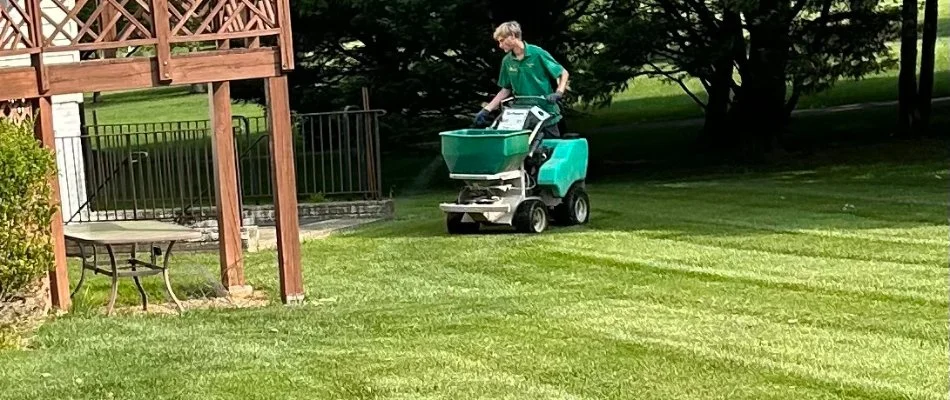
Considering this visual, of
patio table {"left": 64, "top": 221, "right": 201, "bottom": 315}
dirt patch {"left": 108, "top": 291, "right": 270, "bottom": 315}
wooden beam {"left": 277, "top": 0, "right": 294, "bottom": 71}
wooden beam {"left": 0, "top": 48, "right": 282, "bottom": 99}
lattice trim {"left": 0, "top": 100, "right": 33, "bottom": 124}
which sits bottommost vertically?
dirt patch {"left": 108, "top": 291, "right": 270, "bottom": 315}

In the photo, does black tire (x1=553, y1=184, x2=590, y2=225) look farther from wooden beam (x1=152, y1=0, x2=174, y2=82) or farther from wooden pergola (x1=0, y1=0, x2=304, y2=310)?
wooden beam (x1=152, y1=0, x2=174, y2=82)

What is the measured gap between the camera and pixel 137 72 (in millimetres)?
10141

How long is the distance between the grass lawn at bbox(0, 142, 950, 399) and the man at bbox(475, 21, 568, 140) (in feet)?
3.89

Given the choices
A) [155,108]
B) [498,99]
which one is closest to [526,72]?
[498,99]

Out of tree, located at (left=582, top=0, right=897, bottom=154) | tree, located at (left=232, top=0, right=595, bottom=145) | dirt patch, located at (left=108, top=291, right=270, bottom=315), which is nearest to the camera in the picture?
dirt patch, located at (left=108, top=291, right=270, bottom=315)

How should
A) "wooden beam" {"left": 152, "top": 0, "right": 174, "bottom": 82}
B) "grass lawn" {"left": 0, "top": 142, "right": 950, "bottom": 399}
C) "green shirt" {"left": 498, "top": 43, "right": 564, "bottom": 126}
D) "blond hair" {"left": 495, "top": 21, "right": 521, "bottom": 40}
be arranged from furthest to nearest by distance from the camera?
"green shirt" {"left": 498, "top": 43, "right": 564, "bottom": 126}, "blond hair" {"left": 495, "top": 21, "right": 521, "bottom": 40}, "wooden beam" {"left": 152, "top": 0, "right": 174, "bottom": 82}, "grass lawn" {"left": 0, "top": 142, "right": 950, "bottom": 399}

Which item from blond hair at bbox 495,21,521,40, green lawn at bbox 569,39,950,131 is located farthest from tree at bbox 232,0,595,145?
blond hair at bbox 495,21,521,40

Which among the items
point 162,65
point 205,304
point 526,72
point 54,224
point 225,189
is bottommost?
point 205,304

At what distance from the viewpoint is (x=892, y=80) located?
36469mm

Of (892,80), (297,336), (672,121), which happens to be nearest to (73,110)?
(297,336)

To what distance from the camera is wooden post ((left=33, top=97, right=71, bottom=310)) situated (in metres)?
9.93

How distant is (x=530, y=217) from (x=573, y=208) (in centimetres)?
76

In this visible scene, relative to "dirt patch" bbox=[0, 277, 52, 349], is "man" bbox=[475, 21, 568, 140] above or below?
above

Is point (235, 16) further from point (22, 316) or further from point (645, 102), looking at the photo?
point (645, 102)
